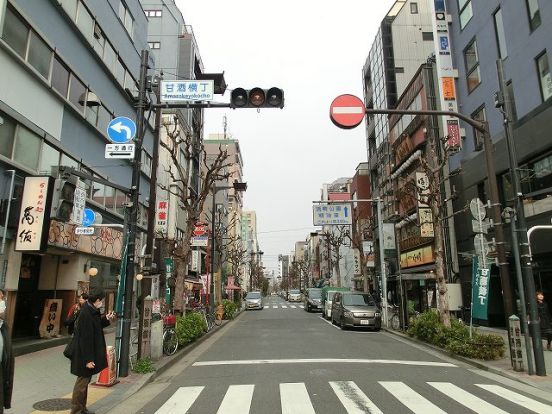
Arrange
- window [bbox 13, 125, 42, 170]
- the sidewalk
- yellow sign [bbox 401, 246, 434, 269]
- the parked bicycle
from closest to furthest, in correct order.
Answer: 1. the sidewalk
2. the parked bicycle
3. window [bbox 13, 125, 42, 170]
4. yellow sign [bbox 401, 246, 434, 269]

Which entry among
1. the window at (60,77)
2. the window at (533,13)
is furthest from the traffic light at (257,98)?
the window at (533,13)

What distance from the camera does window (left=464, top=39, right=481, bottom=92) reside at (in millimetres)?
22764

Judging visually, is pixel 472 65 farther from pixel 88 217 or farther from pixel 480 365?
pixel 88 217

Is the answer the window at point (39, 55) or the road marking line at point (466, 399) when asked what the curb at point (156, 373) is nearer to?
the road marking line at point (466, 399)

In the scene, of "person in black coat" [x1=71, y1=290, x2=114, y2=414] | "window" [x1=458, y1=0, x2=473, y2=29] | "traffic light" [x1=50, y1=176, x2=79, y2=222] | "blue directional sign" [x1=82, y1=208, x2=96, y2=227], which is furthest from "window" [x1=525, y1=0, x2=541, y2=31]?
"person in black coat" [x1=71, y1=290, x2=114, y2=414]

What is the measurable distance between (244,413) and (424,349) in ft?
32.2

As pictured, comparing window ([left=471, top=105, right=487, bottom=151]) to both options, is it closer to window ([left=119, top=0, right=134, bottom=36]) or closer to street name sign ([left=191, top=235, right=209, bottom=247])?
street name sign ([left=191, top=235, right=209, bottom=247])

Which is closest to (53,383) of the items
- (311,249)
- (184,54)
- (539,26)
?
(539,26)

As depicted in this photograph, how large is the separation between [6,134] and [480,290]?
14326mm

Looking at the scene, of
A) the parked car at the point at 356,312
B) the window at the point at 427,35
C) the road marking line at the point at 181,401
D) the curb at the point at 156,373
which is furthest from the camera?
the window at the point at 427,35

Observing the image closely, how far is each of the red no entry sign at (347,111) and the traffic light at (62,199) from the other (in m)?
5.57

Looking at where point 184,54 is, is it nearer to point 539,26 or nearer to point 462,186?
point 462,186

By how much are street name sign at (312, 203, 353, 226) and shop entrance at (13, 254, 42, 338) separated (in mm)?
16658

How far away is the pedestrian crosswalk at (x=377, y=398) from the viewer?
6.90 meters
